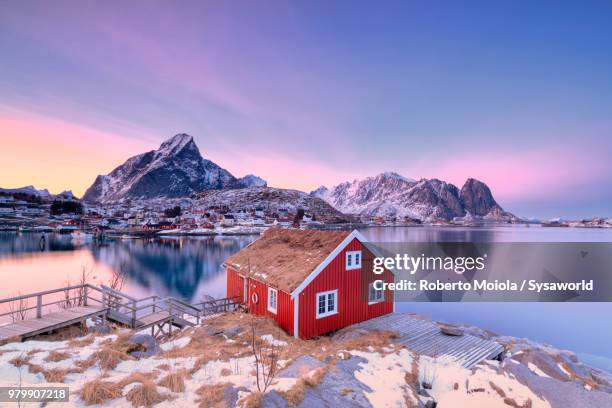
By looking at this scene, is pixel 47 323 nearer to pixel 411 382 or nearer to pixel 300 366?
pixel 300 366

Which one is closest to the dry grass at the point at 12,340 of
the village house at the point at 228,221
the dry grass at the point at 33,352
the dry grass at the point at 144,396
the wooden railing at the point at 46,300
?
the wooden railing at the point at 46,300

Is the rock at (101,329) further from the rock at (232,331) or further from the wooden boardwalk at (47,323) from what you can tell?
the rock at (232,331)

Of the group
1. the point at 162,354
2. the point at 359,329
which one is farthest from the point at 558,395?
the point at 162,354

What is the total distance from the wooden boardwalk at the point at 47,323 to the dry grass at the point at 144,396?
7.72m

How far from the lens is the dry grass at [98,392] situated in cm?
705

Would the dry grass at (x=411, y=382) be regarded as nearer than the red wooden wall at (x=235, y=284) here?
Yes

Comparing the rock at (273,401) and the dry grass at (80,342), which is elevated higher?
the rock at (273,401)

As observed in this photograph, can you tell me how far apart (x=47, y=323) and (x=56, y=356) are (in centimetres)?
471

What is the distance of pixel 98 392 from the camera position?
7.23 metres

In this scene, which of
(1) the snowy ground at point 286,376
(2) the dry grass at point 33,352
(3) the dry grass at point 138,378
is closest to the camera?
(1) the snowy ground at point 286,376

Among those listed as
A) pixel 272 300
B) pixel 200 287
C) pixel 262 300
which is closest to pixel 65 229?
pixel 200 287

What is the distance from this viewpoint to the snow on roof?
16.6 meters

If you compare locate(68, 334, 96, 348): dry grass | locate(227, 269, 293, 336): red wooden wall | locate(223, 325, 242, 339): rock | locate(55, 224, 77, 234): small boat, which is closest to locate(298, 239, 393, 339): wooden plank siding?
locate(227, 269, 293, 336): red wooden wall
